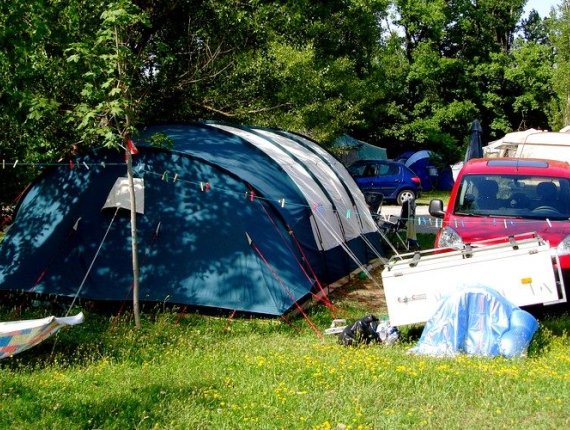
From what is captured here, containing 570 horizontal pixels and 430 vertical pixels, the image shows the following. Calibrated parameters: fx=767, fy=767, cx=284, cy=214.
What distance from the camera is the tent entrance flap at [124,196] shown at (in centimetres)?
938

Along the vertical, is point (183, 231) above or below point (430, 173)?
above

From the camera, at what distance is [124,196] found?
370 inches

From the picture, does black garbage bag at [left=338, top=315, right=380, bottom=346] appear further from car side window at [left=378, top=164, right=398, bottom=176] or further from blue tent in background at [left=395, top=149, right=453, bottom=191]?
blue tent in background at [left=395, top=149, right=453, bottom=191]

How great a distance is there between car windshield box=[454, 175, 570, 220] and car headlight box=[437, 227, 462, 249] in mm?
533

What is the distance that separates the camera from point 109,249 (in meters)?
9.41

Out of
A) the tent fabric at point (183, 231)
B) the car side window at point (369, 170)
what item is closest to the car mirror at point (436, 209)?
the tent fabric at point (183, 231)

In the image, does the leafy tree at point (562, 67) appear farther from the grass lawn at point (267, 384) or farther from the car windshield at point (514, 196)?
the grass lawn at point (267, 384)

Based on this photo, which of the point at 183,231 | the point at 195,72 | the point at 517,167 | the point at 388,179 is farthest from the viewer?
the point at 388,179

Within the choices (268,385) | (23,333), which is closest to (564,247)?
(268,385)

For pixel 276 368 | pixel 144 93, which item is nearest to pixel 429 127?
pixel 144 93

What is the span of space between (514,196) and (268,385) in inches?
197

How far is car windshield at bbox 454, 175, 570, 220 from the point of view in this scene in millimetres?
9461

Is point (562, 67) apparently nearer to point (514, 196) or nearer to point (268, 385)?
point (514, 196)

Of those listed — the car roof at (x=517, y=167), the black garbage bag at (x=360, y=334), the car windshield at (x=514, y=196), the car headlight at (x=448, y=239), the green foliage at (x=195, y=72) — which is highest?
the green foliage at (x=195, y=72)
